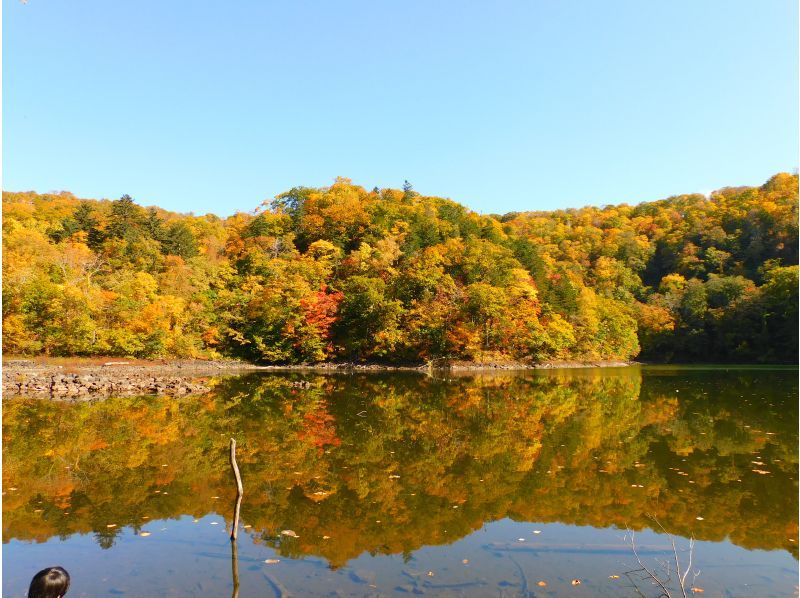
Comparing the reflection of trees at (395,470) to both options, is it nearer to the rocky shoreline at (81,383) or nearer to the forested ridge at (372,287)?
the rocky shoreline at (81,383)

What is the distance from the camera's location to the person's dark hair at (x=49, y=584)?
3.28 meters

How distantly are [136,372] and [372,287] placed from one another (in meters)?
18.0

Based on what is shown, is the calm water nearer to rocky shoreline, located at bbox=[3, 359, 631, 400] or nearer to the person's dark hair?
the person's dark hair

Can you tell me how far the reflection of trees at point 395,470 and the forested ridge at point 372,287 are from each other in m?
22.8

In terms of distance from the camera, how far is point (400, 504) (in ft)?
22.3

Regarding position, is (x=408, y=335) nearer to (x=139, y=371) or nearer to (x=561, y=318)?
(x=561, y=318)

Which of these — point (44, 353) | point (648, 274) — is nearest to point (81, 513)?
point (44, 353)

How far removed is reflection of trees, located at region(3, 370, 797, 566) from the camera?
20.4 feet

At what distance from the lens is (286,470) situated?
27.9 feet

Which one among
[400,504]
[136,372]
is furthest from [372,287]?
[400,504]

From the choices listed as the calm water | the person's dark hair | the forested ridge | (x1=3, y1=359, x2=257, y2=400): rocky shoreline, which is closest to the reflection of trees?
the calm water

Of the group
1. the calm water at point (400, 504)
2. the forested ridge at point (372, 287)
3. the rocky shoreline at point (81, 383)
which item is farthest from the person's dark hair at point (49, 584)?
the forested ridge at point (372, 287)

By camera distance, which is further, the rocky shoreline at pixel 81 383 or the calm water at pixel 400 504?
the rocky shoreline at pixel 81 383

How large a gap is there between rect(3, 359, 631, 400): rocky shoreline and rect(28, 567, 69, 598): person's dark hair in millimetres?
17383
